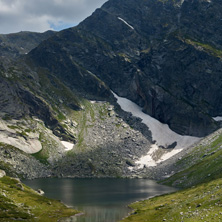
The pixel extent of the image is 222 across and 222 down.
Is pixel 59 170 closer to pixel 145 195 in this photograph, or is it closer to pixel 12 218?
pixel 145 195

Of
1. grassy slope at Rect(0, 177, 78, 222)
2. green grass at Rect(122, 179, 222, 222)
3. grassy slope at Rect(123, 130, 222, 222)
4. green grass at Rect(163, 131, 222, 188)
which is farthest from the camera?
green grass at Rect(163, 131, 222, 188)

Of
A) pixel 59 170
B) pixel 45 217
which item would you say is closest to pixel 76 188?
pixel 59 170

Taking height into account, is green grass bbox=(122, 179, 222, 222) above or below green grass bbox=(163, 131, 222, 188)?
below

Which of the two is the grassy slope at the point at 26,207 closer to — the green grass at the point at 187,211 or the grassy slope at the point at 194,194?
the green grass at the point at 187,211

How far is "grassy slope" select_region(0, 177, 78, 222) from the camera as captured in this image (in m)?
75.7

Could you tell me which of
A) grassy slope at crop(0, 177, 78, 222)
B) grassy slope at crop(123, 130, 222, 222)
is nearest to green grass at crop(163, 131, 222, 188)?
grassy slope at crop(123, 130, 222, 222)

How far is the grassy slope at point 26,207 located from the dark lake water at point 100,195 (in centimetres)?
635

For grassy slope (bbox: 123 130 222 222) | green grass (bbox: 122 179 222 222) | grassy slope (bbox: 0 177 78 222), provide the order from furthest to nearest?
grassy slope (bbox: 0 177 78 222)
grassy slope (bbox: 123 130 222 222)
green grass (bbox: 122 179 222 222)

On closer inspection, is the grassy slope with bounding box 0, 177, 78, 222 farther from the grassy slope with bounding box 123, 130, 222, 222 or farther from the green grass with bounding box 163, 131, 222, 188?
the green grass with bounding box 163, 131, 222, 188

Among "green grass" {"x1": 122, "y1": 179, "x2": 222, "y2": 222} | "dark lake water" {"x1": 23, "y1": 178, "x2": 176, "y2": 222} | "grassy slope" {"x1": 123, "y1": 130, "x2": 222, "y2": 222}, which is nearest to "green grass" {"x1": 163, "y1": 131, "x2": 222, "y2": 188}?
"grassy slope" {"x1": 123, "y1": 130, "x2": 222, "y2": 222}

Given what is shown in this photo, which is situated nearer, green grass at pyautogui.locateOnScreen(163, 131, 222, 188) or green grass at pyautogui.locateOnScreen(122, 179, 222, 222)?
green grass at pyautogui.locateOnScreen(122, 179, 222, 222)

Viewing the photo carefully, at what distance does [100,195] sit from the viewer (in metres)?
123

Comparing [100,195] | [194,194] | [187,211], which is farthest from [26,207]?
A: [194,194]

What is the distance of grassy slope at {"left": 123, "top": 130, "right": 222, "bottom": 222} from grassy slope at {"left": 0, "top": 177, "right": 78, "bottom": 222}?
21.2m
